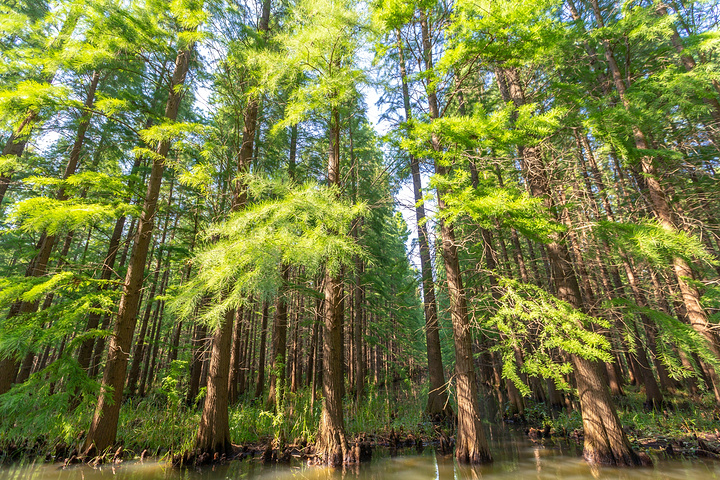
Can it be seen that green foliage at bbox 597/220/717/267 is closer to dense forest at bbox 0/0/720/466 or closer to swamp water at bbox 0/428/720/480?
dense forest at bbox 0/0/720/466

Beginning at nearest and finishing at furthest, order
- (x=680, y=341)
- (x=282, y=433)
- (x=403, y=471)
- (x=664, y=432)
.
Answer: (x=680, y=341), (x=403, y=471), (x=282, y=433), (x=664, y=432)

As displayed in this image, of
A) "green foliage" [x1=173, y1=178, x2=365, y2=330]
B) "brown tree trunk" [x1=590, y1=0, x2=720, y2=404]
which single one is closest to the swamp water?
"brown tree trunk" [x1=590, y1=0, x2=720, y2=404]

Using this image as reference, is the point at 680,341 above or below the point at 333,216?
below

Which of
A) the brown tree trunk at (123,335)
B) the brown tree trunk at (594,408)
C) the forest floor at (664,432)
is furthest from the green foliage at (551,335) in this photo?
the brown tree trunk at (123,335)

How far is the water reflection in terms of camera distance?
5.62m

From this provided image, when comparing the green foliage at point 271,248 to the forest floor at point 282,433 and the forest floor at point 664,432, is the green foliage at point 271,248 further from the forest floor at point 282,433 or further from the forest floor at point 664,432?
the forest floor at point 664,432

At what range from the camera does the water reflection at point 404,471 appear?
5.62 meters

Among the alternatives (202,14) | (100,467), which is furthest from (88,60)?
(100,467)

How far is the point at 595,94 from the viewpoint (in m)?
10.7

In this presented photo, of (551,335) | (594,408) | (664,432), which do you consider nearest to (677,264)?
(664,432)

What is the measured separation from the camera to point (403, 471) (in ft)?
20.4

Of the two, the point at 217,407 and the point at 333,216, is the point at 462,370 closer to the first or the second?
the point at 333,216

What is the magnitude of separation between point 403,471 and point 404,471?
0.02 m

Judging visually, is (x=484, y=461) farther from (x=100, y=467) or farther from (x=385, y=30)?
(x=385, y=30)
